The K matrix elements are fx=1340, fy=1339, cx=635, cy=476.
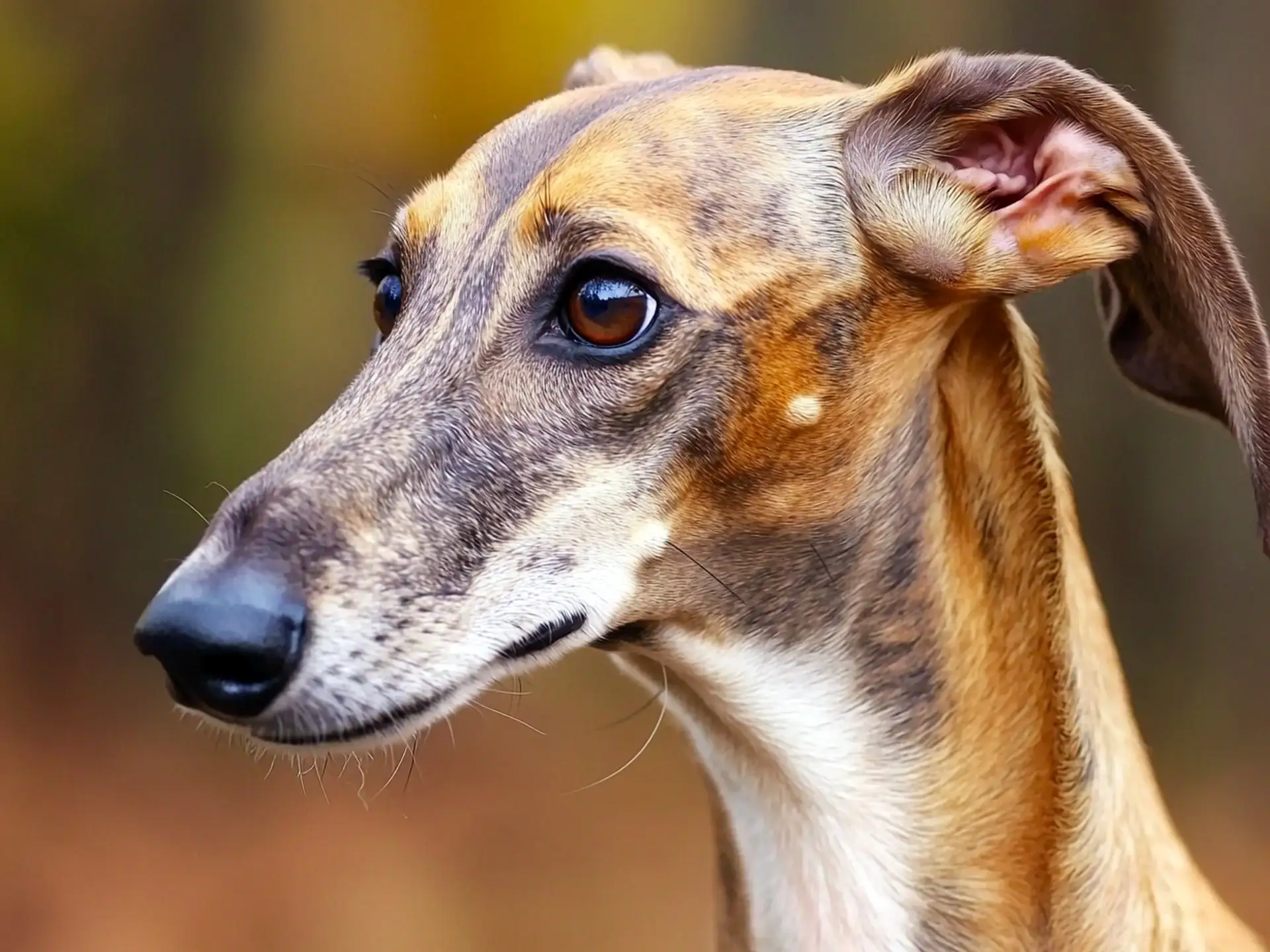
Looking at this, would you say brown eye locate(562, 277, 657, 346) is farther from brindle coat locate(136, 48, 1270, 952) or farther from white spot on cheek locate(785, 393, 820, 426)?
white spot on cheek locate(785, 393, 820, 426)

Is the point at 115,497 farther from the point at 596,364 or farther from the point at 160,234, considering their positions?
the point at 596,364

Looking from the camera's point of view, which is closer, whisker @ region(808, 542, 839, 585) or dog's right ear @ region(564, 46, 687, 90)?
whisker @ region(808, 542, 839, 585)

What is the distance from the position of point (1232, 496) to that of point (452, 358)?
8.99ft

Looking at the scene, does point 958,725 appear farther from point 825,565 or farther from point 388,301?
point 388,301

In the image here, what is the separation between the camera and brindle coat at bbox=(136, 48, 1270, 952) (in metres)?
1.71

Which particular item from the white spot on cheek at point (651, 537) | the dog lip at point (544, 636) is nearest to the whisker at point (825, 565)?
the white spot on cheek at point (651, 537)

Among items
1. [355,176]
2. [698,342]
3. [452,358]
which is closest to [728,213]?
[698,342]

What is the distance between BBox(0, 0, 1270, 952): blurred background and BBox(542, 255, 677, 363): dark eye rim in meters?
1.70

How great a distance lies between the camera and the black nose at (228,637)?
4.77ft

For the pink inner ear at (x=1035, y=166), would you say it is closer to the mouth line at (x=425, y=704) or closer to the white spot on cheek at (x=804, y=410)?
the white spot on cheek at (x=804, y=410)

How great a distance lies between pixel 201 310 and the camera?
11.4 ft

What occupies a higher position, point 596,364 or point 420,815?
point 596,364

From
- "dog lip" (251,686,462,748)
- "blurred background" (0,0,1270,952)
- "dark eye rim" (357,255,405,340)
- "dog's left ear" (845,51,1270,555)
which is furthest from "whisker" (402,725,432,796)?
"dog's left ear" (845,51,1270,555)

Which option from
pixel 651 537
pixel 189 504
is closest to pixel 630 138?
pixel 651 537
